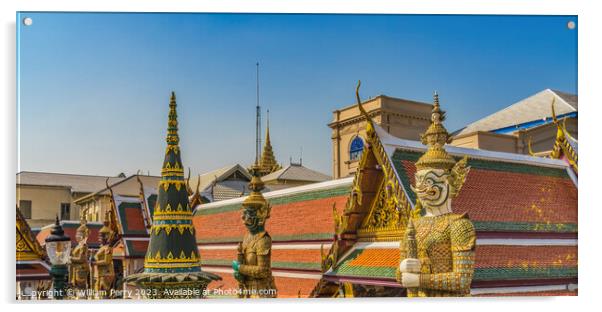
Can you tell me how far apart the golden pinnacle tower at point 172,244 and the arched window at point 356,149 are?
2.66 metres

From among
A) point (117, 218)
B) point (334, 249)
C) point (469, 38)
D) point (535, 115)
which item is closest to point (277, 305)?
point (334, 249)

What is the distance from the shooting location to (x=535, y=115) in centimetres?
802

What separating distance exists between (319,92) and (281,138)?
640 millimetres

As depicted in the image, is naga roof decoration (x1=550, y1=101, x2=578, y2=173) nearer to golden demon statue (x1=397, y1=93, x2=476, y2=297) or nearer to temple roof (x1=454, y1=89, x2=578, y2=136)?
temple roof (x1=454, y1=89, x2=578, y2=136)

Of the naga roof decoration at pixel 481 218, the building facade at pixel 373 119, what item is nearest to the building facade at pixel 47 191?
the building facade at pixel 373 119

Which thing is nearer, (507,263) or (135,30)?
(507,263)

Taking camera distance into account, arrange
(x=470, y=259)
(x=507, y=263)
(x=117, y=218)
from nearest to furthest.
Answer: (x=470, y=259) → (x=507, y=263) → (x=117, y=218)

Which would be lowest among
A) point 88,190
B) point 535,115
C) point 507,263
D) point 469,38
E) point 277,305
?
point 277,305

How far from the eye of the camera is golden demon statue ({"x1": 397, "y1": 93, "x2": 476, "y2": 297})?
4.81m

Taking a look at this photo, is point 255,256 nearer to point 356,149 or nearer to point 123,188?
point 356,149

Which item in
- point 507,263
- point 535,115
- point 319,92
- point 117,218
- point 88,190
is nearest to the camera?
point 507,263

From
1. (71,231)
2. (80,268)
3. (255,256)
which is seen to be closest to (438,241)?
(255,256)

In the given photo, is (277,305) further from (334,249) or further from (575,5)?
(575,5)

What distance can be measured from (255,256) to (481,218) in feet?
6.96
